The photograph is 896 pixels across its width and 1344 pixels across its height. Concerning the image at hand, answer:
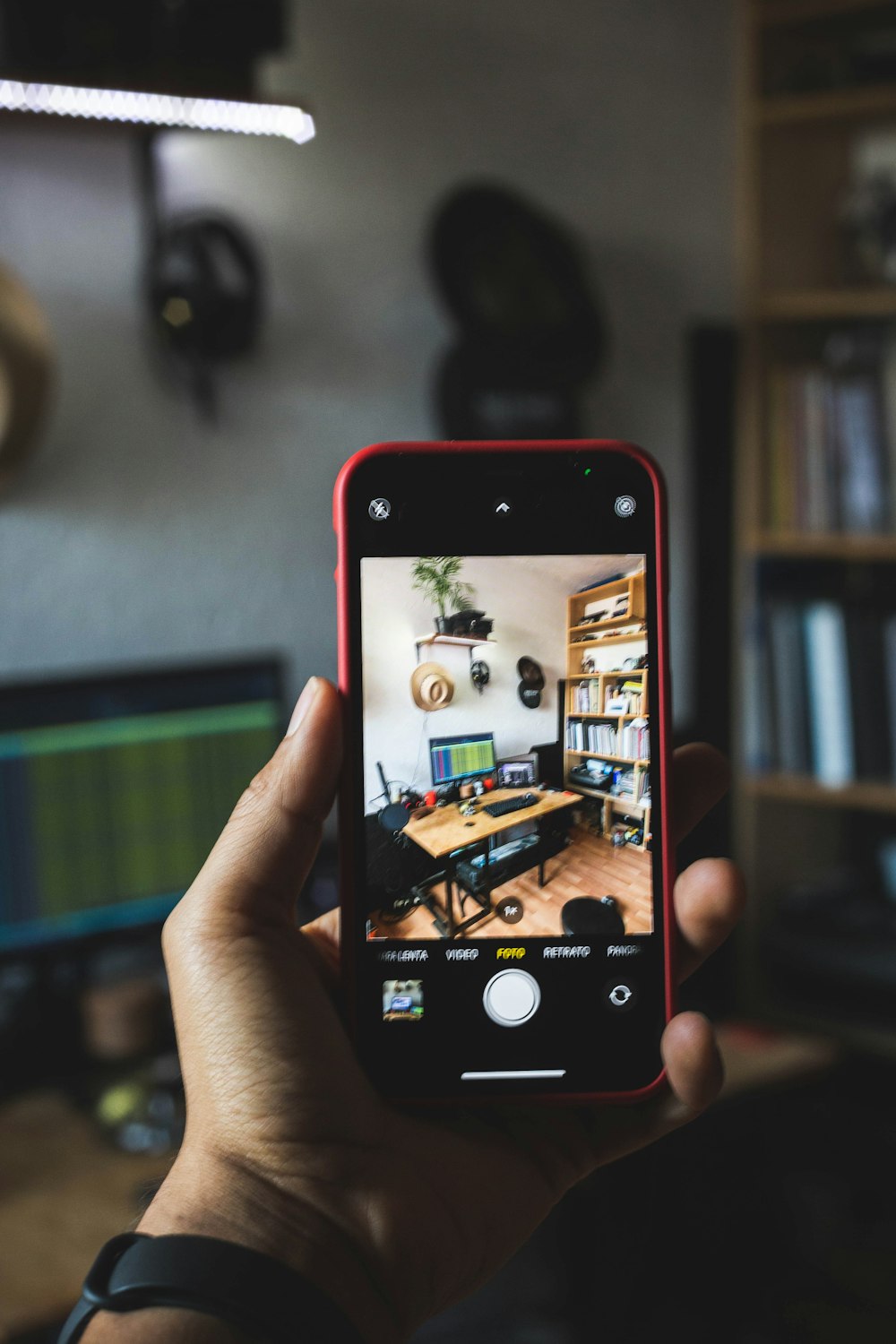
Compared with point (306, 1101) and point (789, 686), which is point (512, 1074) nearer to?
point (306, 1101)

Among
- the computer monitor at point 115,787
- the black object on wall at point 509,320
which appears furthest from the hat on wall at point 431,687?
the black object on wall at point 509,320

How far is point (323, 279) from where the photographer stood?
139 cm

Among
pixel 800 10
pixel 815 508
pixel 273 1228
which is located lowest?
pixel 273 1228

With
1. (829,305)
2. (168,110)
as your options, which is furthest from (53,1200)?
(829,305)

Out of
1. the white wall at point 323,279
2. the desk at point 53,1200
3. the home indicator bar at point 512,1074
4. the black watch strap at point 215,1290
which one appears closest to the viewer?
the black watch strap at point 215,1290

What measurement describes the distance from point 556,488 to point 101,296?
870mm

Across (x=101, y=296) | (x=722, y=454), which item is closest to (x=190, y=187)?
(x=101, y=296)

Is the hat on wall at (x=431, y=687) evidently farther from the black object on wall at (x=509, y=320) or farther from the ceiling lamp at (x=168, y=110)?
the black object on wall at (x=509, y=320)

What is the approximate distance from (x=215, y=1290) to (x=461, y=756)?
247mm

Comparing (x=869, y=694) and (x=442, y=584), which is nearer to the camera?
(x=442, y=584)

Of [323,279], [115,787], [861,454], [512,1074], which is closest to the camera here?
[512,1074]

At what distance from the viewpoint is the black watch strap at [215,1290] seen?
44 cm

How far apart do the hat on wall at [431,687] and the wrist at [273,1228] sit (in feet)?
0.80

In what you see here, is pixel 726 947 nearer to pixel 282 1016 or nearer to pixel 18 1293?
pixel 18 1293
